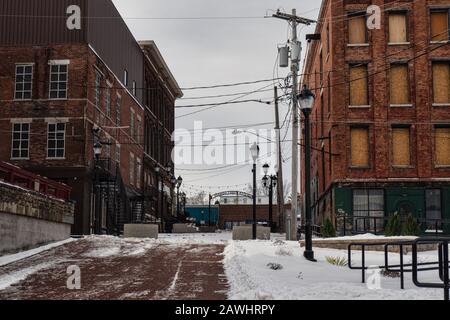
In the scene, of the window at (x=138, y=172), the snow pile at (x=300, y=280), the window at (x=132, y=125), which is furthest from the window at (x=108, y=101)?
the snow pile at (x=300, y=280)

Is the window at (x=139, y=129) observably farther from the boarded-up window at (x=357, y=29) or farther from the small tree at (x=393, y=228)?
the small tree at (x=393, y=228)

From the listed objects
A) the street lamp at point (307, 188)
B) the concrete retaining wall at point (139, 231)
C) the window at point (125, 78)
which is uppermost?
the window at point (125, 78)

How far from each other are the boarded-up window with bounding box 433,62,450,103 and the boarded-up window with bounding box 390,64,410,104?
145 cm

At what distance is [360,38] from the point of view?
35406 millimetres

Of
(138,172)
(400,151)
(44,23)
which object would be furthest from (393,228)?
(138,172)

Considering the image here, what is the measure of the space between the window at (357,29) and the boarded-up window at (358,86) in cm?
147

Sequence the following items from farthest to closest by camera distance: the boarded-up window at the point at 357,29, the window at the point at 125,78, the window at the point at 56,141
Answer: the window at the point at 125,78 < the window at the point at 56,141 < the boarded-up window at the point at 357,29

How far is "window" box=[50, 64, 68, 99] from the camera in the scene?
1415 inches

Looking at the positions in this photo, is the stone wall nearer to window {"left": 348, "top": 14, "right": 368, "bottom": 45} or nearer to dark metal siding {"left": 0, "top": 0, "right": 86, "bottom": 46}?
dark metal siding {"left": 0, "top": 0, "right": 86, "bottom": 46}

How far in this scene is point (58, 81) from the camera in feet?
118

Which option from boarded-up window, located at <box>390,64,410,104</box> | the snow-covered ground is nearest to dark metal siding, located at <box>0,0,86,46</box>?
boarded-up window, located at <box>390,64,410,104</box>

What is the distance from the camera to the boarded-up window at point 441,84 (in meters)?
34.7

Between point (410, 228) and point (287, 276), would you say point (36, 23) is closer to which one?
point (410, 228)
